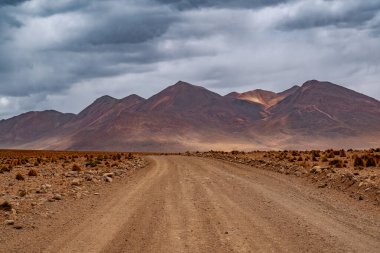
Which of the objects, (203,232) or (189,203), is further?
(189,203)

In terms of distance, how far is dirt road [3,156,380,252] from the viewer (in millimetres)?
10391

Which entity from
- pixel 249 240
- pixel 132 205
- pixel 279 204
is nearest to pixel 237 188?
pixel 279 204

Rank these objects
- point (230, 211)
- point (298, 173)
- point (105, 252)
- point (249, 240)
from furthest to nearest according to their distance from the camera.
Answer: point (298, 173) → point (230, 211) → point (249, 240) → point (105, 252)

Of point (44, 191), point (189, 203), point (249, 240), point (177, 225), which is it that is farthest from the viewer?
point (44, 191)

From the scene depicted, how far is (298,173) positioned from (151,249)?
63.3 feet

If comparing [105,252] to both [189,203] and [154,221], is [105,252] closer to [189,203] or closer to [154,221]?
[154,221]

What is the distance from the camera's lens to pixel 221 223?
41.5 feet

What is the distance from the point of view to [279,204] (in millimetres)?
16266

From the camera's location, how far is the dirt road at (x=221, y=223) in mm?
10391

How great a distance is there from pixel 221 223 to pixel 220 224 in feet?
0.45

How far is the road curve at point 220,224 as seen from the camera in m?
10.4

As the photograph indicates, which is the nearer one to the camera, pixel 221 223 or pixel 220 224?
Result: pixel 220 224

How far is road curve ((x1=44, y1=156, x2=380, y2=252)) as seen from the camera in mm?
10375

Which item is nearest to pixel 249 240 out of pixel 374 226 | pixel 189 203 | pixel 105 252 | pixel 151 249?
pixel 151 249
